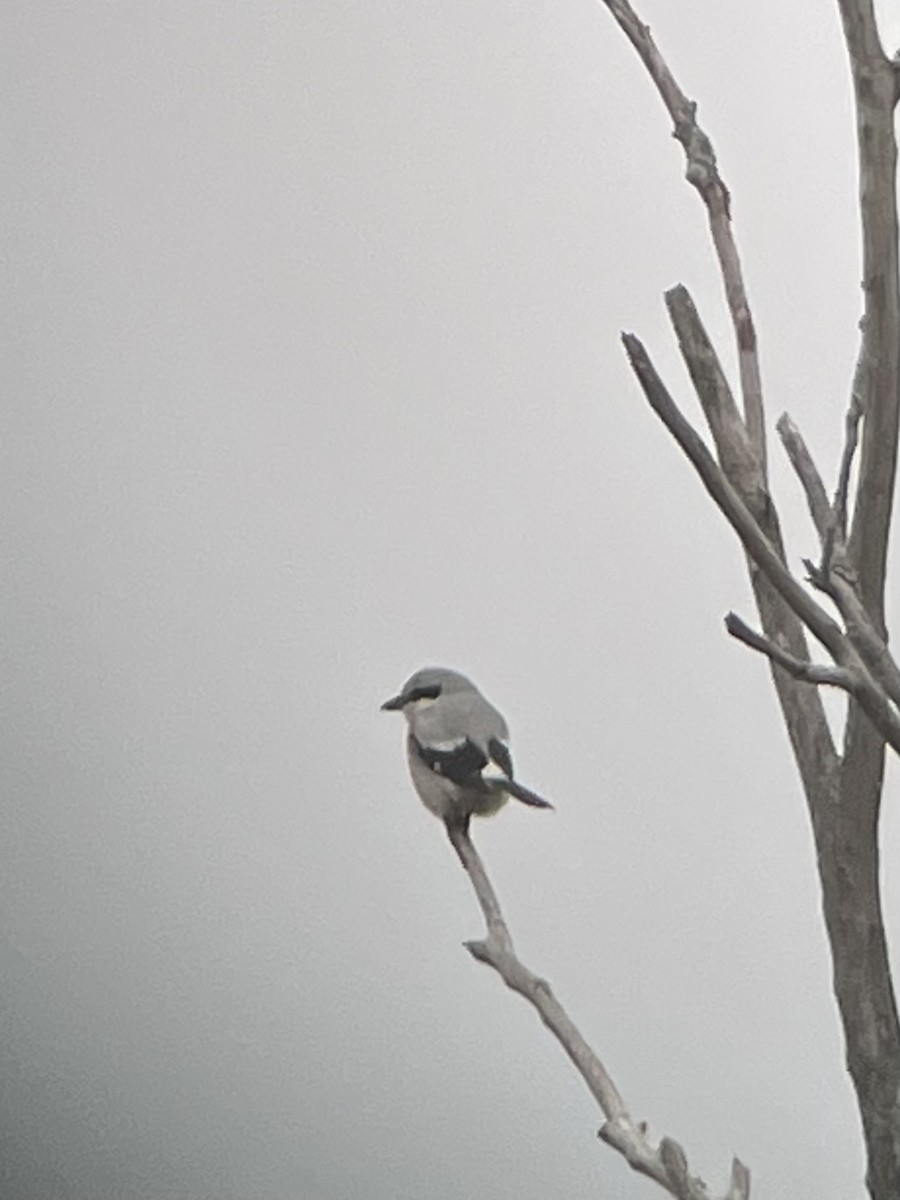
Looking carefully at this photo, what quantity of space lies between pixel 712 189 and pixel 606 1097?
0.34 m

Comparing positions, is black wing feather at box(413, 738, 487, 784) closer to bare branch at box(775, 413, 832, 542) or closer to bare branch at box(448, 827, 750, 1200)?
bare branch at box(448, 827, 750, 1200)

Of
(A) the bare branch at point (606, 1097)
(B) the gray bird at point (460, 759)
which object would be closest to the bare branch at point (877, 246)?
(A) the bare branch at point (606, 1097)

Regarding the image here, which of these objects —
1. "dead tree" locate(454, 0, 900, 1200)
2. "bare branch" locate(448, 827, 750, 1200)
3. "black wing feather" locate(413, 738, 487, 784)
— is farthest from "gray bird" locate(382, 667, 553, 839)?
"dead tree" locate(454, 0, 900, 1200)

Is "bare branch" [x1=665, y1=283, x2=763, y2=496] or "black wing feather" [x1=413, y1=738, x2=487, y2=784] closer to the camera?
"bare branch" [x1=665, y1=283, x2=763, y2=496]

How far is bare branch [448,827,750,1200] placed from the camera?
2.09ft

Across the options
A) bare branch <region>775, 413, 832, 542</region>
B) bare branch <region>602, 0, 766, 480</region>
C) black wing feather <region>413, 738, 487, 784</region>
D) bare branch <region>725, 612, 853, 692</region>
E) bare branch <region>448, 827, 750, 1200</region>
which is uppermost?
bare branch <region>602, 0, 766, 480</region>

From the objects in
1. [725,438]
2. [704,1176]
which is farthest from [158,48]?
[725,438]

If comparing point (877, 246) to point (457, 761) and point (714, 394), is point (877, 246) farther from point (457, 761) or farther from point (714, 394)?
point (457, 761)

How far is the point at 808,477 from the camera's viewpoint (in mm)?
706

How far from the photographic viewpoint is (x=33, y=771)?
6.18 ft

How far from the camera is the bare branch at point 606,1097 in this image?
638 mm

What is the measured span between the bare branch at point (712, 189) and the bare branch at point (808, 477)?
0.4 inches

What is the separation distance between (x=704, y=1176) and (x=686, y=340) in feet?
4.15

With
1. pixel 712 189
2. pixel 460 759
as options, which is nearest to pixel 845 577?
pixel 712 189
